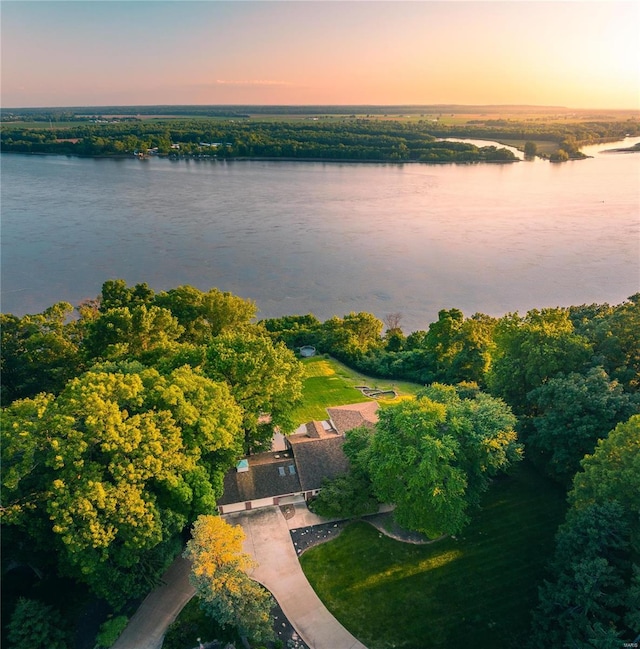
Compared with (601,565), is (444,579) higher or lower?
lower

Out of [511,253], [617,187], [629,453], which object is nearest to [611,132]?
[617,187]

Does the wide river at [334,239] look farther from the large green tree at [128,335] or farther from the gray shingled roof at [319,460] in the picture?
the gray shingled roof at [319,460]

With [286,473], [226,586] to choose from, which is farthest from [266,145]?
[226,586]

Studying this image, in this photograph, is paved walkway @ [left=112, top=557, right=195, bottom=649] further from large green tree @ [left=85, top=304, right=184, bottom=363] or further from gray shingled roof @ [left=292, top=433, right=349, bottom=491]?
large green tree @ [left=85, top=304, right=184, bottom=363]

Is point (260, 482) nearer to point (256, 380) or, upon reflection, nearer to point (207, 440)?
point (207, 440)

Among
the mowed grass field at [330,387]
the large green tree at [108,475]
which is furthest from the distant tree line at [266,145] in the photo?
the large green tree at [108,475]

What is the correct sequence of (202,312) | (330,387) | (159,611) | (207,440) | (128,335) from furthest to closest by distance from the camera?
(330,387) → (202,312) → (128,335) → (207,440) → (159,611)

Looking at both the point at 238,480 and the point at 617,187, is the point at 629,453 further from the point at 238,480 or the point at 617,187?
the point at 617,187
